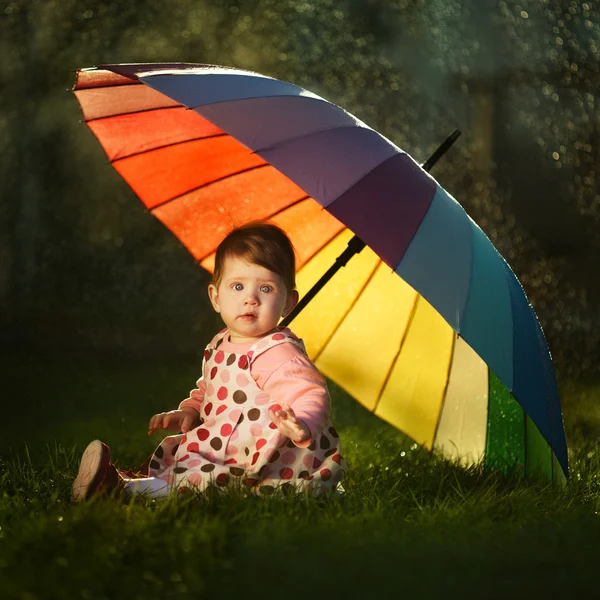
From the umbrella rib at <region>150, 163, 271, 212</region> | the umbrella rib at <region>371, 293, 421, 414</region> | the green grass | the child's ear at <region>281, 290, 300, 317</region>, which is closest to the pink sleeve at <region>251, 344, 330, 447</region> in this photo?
the child's ear at <region>281, 290, 300, 317</region>

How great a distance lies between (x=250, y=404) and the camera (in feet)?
9.59

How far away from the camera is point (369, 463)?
3723 mm

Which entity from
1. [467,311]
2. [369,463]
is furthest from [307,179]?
[369,463]

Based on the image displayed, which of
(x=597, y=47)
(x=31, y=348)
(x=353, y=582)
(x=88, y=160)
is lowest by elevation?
(x=31, y=348)

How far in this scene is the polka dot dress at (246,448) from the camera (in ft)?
9.46

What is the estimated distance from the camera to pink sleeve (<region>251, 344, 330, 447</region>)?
278 centimetres

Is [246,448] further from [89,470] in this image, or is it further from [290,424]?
[89,470]

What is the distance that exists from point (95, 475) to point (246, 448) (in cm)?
41

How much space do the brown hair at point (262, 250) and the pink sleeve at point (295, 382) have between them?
21 centimetres

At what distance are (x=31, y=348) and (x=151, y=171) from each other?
2.35m

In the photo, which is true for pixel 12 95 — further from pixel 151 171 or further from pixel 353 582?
pixel 353 582

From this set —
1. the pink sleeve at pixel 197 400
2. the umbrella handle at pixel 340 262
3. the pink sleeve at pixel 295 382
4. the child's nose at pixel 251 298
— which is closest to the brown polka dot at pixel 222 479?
the pink sleeve at pixel 295 382

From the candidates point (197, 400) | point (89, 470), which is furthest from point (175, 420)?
point (89, 470)

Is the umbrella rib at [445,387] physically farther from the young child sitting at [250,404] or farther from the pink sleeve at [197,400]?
the pink sleeve at [197,400]
